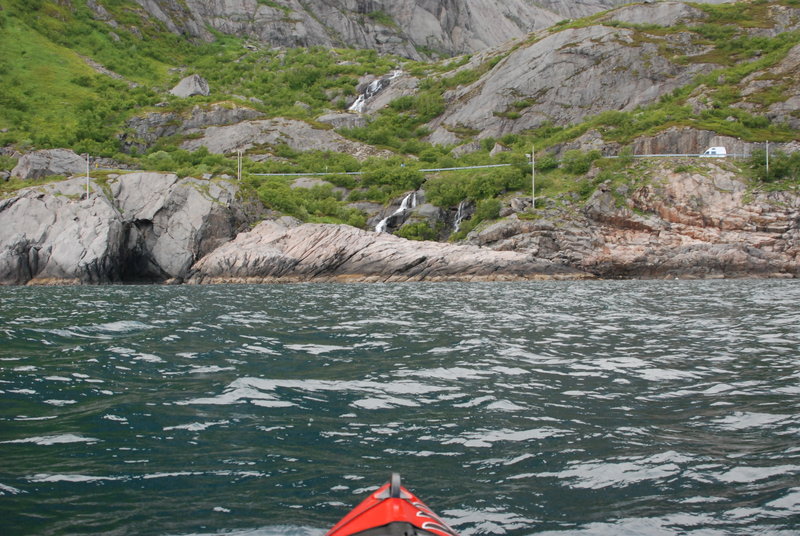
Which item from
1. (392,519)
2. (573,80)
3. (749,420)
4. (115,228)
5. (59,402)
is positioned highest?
(573,80)

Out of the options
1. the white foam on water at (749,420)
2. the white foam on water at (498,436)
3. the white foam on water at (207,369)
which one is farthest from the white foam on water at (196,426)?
the white foam on water at (749,420)

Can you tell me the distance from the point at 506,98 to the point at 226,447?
10329cm

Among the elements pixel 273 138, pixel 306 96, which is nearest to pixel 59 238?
pixel 273 138

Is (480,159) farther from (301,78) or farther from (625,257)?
(301,78)

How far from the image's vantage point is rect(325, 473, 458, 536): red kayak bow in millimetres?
3143

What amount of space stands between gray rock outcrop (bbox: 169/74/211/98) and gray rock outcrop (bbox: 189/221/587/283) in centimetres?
7065

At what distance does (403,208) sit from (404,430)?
60244mm

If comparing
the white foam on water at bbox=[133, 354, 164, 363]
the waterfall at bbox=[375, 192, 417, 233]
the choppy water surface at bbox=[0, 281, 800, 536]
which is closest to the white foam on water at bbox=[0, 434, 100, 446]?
the choppy water surface at bbox=[0, 281, 800, 536]

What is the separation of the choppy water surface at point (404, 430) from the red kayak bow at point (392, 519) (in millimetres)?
1041

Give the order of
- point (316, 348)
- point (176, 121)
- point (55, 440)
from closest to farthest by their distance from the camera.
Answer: point (55, 440), point (316, 348), point (176, 121)

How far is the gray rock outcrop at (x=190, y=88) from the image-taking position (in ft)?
354

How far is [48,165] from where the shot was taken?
59.1 meters

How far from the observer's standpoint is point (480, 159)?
8019 centimetres

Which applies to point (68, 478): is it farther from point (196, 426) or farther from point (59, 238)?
point (59, 238)
